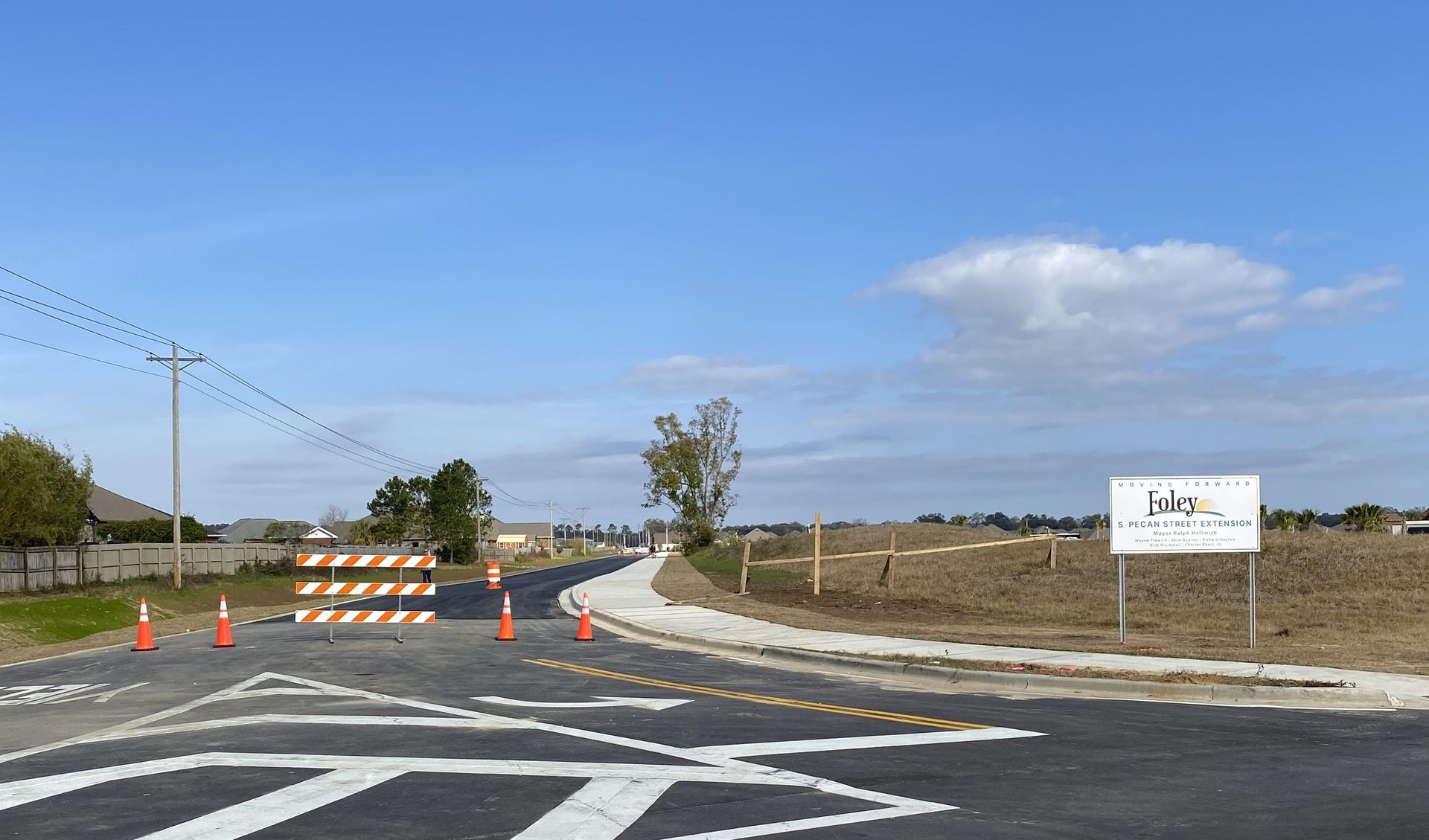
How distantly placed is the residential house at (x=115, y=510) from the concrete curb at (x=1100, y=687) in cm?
6712

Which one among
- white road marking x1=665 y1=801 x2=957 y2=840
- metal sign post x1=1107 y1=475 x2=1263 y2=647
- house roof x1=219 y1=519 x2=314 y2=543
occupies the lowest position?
house roof x1=219 y1=519 x2=314 y2=543

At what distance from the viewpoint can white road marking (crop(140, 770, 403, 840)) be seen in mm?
6995

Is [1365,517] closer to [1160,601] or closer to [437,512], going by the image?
[1160,601]

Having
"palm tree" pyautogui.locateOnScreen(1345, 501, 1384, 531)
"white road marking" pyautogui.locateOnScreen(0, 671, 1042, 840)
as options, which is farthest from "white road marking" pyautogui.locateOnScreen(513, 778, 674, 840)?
"palm tree" pyautogui.locateOnScreen(1345, 501, 1384, 531)

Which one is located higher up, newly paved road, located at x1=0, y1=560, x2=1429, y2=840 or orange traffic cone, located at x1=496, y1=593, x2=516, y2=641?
newly paved road, located at x1=0, y1=560, x2=1429, y2=840

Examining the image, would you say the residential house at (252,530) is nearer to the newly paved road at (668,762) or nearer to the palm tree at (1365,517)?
the palm tree at (1365,517)

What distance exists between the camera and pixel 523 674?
52.1ft

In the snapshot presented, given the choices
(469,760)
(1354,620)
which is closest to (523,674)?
(469,760)

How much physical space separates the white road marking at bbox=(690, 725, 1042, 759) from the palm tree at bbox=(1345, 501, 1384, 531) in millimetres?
55058

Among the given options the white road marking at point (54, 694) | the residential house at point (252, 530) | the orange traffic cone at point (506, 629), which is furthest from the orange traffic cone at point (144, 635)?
the residential house at point (252, 530)

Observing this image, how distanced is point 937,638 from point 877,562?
31454mm

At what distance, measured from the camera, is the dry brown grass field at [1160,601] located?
18.8 m

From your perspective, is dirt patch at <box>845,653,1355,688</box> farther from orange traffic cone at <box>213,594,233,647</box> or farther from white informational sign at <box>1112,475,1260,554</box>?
orange traffic cone at <box>213,594,233,647</box>

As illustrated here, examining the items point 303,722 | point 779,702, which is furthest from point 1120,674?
point 303,722
